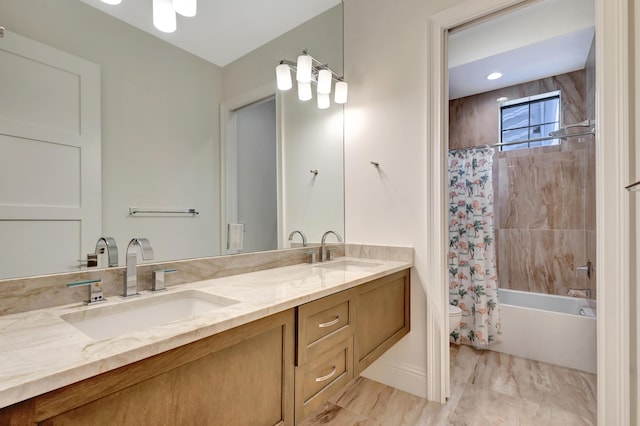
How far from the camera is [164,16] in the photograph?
1.24m

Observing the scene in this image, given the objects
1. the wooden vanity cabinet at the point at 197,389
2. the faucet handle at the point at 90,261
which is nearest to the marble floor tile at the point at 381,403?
the wooden vanity cabinet at the point at 197,389

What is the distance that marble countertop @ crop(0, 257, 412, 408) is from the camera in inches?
21.2

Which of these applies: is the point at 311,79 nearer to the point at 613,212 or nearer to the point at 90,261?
the point at 90,261

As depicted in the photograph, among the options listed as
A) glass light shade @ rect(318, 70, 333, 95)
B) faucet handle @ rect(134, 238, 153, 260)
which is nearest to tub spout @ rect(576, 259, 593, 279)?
glass light shade @ rect(318, 70, 333, 95)

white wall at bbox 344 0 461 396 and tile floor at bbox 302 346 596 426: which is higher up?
white wall at bbox 344 0 461 396

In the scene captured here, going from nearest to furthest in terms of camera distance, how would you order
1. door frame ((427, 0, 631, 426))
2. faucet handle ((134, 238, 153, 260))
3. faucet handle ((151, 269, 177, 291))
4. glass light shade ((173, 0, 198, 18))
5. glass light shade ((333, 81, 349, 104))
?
faucet handle ((134, 238, 153, 260))
faucet handle ((151, 269, 177, 291))
glass light shade ((173, 0, 198, 18))
door frame ((427, 0, 631, 426))
glass light shade ((333, 81, 349, 104))

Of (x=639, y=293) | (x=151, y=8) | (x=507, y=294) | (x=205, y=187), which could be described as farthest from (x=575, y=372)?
(x=151, y=8)

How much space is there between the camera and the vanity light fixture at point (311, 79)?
184 cm

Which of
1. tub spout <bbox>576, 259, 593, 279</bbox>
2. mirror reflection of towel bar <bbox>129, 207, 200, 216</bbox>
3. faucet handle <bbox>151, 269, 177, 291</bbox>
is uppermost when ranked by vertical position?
mirror reflection of towel bar <bbox>129, 207, 200, 216</bbox>

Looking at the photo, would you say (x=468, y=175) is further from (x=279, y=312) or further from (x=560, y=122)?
(x=279, y=312)

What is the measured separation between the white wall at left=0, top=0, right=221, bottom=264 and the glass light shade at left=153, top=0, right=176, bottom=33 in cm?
6

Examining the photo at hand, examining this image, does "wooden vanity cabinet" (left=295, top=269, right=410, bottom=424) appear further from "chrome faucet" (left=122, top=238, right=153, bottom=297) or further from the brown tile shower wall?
the brown tile shower wall

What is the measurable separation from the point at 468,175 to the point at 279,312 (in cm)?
251

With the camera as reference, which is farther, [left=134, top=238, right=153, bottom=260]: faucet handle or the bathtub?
the bathtub
